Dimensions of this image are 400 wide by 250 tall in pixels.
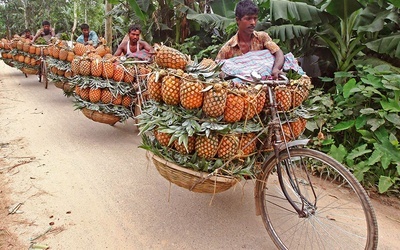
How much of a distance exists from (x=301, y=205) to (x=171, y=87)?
123 cm

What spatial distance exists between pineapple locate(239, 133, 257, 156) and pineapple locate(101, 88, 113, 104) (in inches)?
101

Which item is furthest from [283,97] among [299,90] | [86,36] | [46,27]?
[46,27]

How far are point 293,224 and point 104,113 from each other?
2854mm

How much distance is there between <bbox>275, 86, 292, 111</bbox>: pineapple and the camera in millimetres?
2215

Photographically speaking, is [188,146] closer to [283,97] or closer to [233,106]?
[233,106]

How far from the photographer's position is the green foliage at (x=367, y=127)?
10.4ft

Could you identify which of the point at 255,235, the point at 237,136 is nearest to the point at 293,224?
the point at 255,235

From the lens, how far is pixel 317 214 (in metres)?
2.32

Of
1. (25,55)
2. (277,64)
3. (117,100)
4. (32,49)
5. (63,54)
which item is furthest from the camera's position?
(25,55)

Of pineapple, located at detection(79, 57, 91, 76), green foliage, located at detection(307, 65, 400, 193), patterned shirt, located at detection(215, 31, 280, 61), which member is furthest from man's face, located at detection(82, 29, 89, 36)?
green foliage, located at detection(307, 65, 400, 193)

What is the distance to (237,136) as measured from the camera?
83.0 inches

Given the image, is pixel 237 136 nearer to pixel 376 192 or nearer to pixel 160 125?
pixel 160 125

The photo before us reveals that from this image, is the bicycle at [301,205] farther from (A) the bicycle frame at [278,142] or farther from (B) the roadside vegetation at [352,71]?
(B) the roadside vegetation at [352,71]

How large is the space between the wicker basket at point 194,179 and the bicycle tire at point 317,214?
303 mm
